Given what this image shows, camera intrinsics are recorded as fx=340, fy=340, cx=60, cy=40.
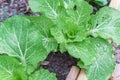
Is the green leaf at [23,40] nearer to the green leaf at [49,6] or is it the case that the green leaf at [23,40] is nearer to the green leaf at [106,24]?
the green leaf at [49,6]

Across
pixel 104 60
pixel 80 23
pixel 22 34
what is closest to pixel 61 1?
pixel 80 23

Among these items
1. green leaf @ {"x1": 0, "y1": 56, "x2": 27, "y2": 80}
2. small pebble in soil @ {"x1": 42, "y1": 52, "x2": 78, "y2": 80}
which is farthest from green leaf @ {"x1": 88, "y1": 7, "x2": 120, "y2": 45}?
green leaf @ {"x1": 0, "y1": 56, "x2": 27, "y2": 80}

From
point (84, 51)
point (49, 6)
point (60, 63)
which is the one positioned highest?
point (49, 6)

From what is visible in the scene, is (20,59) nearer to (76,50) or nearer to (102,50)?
(76,50)

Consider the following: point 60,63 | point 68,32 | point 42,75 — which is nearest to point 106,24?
point 68,32

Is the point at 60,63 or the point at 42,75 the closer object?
the point at 42,75

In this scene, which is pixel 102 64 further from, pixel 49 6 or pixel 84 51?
pixel 49 6

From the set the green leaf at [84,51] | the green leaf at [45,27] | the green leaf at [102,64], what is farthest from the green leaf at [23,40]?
the green leaf at [102,64]
